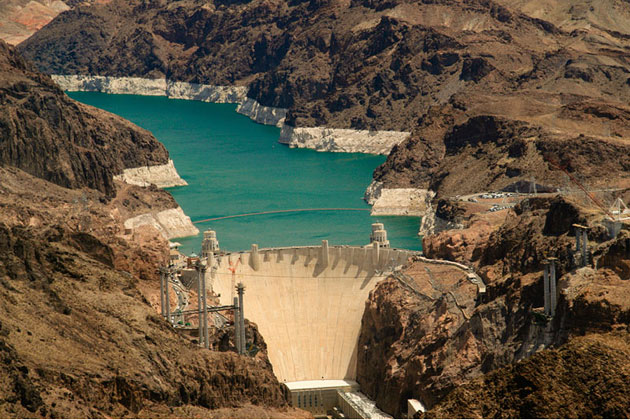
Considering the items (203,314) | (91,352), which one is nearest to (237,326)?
(203,314)

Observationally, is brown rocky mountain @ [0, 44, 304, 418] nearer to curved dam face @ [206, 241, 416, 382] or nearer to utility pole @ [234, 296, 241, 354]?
utility pole @ [234, 296, 241, 354]

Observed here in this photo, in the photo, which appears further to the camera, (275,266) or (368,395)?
(275,266)

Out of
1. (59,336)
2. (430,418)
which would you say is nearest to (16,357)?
(59,336)

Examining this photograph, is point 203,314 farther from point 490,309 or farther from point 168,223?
point 168,223

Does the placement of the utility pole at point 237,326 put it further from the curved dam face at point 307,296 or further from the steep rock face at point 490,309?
the curved dam face at point 307,296

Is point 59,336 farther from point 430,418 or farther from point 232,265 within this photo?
point 232,265

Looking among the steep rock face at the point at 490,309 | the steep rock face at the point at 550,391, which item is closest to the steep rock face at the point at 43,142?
the steep rock face at the point at 490,309
